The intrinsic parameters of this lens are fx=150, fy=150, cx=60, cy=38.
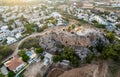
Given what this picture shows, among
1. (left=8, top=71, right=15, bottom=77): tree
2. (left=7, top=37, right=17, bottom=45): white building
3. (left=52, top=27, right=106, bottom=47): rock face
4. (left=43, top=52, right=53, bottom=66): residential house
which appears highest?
(left=52, top=27, right=106, bottom=47): rock face

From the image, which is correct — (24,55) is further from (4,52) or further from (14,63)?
(4,52)

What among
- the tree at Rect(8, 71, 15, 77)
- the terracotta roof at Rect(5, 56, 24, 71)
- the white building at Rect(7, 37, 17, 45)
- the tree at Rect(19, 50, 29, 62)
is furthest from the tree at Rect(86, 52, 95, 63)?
the white building at Rect(7, 37, 17, 45)

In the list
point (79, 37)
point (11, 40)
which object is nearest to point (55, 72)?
point (79, 37)

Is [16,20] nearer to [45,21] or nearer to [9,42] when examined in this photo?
[45,21]

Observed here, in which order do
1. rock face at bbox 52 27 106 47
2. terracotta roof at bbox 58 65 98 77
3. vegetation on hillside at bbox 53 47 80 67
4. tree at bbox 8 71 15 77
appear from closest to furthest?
tree at bbox 8 71 15 77
terracotta roof at bbox 58 65 98 77
vegetation on hillside at bbox 53 47 80 67
rock face at bbox 52 27 106 47

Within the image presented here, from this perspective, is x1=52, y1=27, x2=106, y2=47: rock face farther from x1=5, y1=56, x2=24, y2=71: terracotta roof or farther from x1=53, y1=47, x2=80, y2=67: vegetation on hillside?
x1=5, y1=56, x2=24, y2=71: terracotta roof

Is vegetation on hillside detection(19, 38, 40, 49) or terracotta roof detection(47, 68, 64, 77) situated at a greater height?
vegetation on hillside detection(19, 38, 40, 49)

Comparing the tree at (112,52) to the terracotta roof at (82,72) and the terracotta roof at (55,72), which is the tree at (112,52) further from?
the terracotta roof at (55,72)
